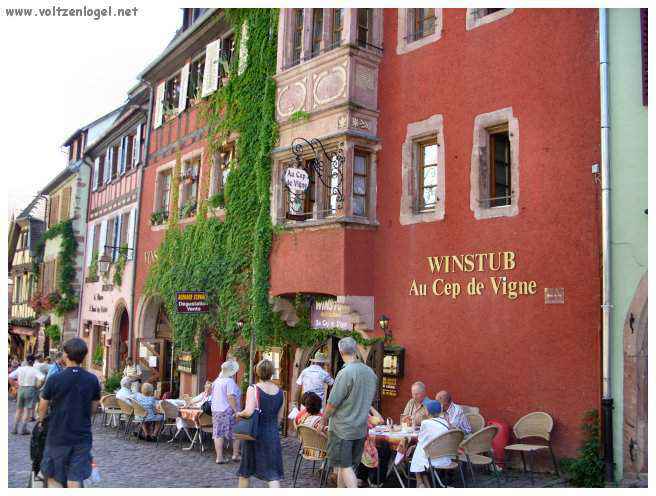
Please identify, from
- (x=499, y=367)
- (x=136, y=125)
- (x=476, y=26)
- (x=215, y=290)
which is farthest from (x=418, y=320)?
(x=136, y=125)

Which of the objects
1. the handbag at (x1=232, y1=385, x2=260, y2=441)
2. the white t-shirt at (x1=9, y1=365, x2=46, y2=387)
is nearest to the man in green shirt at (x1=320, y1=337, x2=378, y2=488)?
the handbag at (x1=232, y1=385, x2=260, y2=441)

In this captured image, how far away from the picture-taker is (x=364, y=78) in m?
12.3

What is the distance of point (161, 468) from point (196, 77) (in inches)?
460

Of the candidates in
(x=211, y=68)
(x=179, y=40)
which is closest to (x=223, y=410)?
(x=211, y=68)

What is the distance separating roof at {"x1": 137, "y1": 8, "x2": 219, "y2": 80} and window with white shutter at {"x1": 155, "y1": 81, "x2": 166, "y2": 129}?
57 cm

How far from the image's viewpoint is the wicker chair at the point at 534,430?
9.15 m

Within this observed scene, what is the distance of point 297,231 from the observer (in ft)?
43.1

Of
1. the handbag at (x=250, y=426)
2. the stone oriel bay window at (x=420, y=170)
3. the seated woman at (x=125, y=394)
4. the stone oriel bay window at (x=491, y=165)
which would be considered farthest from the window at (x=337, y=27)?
the handbag at (x=250, y=426)

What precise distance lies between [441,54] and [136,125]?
1393cm

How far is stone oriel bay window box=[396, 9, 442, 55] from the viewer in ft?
38.6

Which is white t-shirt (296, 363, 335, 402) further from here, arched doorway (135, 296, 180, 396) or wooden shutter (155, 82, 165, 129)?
wooden shutter (155, 82, 165, 129)

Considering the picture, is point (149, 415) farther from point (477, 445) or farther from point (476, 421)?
point (477, 445)

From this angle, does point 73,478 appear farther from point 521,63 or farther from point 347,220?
point 521,63

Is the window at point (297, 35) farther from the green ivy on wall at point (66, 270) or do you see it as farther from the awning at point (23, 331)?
the awning at point (23, 331)
